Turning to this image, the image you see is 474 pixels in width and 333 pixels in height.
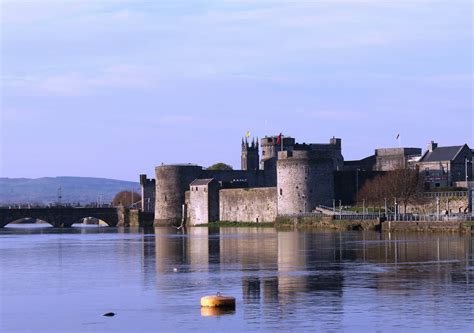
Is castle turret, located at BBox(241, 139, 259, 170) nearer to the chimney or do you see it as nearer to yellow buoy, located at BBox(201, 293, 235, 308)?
the chimney

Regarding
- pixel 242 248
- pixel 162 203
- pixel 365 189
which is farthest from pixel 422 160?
pixel 242 248

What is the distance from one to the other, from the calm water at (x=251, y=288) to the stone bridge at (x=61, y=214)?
46274mm

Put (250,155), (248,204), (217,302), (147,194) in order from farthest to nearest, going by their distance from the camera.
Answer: (250,155), (147,194), (248,204), (217,302)

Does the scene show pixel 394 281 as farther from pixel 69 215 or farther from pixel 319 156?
pixel 69 215

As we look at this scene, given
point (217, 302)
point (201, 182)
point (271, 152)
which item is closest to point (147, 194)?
point (271, 152)

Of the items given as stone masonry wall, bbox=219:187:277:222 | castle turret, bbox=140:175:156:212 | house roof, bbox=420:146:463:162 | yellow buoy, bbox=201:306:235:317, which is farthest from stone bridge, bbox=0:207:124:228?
yellow buoy, bbox=201:306:235:317

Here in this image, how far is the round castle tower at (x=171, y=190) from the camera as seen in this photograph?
79.8m

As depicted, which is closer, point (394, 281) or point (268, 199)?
point (394, 281)

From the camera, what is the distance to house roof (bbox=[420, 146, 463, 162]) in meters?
75.8

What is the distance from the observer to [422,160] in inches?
3066

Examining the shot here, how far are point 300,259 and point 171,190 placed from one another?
47.1 metres

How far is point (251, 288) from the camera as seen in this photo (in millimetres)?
24531

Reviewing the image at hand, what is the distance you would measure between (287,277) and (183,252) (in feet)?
40.9

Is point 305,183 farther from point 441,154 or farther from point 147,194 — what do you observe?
point 147,194
